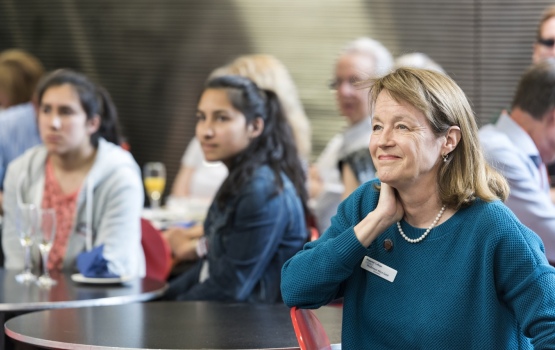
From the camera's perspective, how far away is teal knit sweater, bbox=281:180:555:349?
7.33 ft

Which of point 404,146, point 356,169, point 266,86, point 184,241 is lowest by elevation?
point 184,241

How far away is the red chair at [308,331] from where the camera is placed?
7.91 feet

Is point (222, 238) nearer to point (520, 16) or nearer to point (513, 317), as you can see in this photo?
point (513, 317)

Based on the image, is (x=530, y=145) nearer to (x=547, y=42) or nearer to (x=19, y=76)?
(x=547, y=42)

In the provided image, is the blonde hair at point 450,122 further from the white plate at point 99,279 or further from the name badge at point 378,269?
the white plate at point 99,279

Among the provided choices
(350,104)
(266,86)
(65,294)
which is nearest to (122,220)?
(65,294)

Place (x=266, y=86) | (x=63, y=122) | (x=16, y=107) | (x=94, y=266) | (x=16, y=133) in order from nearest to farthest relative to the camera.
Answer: (x=94, y=266) < (x=63, y=122) < (x=266, y=86) < (x=16, y=133) < (x=16, y=107)

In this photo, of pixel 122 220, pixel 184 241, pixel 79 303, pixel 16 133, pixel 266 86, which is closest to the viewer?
pixel 79 303

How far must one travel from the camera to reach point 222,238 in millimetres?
3826

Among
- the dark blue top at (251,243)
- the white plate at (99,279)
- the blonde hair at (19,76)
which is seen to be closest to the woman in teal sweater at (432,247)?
the dark blue top at (251,243)

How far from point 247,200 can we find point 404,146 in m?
1.58

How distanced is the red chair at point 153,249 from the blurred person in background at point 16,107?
2.06 meters

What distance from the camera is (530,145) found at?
12.1 feet

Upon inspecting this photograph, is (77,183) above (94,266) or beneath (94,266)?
above
